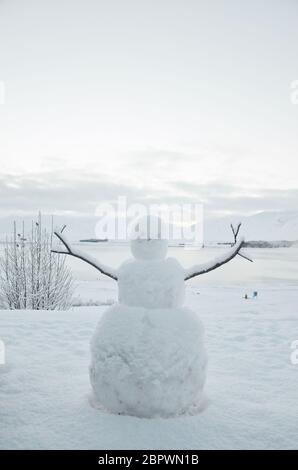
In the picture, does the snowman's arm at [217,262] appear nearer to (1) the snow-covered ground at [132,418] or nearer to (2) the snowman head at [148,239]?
(2) the snowman head at [148,239]

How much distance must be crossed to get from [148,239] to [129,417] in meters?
1.88

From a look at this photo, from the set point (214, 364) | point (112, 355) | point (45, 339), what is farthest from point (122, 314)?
point (45, 339)

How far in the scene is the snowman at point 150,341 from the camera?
3.64 m

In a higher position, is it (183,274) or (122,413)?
(183,274)

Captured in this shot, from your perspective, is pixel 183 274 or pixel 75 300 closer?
pixel 183 274

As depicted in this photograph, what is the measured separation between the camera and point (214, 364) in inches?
245

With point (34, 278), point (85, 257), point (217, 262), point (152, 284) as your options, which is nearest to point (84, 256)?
point (85, 257)

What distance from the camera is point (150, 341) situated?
367cm

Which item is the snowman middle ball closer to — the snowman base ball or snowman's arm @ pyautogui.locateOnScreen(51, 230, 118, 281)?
the snowman base ball

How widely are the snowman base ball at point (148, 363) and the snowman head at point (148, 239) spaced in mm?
614
